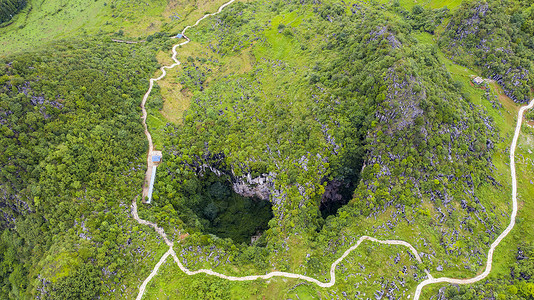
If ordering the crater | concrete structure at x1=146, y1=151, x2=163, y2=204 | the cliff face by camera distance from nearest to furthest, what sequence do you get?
concrete structure at x1=146, y1=151, x2=163, y2=204 < the cliff face < the crater

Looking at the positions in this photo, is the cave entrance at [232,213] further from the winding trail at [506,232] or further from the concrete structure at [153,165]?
the winding trail at [506,232]

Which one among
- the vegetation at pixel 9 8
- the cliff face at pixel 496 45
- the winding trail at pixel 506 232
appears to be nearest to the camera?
the winding trail at pixel 506 232

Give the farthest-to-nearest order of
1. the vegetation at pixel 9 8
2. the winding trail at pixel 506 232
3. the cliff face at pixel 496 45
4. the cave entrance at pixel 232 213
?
the vegetation at pixel 9 8, the cave entrance at pixel 232 213, the cliff face at pixel 496 45, the winding trail at pixel 506 232

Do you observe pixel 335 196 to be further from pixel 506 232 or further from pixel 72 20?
pixel 72 20

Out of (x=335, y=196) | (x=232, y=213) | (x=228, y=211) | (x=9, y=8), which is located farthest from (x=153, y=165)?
(x=9, y=8)

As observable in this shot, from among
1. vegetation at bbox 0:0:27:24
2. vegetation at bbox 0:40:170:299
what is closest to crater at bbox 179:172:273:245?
vegetation at bbox 0:40:170:299

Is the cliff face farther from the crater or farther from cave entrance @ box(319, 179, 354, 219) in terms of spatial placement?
the crater

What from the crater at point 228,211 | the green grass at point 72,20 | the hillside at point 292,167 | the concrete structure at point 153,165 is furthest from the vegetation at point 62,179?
the green grass at point 72,20

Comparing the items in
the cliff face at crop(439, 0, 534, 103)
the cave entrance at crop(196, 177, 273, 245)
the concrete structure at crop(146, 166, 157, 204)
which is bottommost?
the cave entrance at crop(196, 177, 273, 245)
